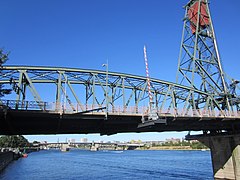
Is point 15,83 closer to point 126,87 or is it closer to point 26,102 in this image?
point 26,102

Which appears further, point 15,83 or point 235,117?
point 235,117

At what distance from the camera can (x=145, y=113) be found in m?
32.5

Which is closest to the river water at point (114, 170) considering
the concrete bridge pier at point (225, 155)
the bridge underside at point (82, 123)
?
the concrete bridge pier at point (225, 155)

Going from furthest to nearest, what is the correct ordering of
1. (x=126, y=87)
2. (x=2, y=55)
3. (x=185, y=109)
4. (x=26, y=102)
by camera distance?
(x=126, y=87)
(x=185, y=109)
(x=26, y=102)
(x=2, y=55)

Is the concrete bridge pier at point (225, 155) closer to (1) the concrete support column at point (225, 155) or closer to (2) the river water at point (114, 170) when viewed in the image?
(1) the concrete support column at point (225, 155)

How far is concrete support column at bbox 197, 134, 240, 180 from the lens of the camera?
4331cm

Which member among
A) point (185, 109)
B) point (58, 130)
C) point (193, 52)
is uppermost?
point (193, 52)

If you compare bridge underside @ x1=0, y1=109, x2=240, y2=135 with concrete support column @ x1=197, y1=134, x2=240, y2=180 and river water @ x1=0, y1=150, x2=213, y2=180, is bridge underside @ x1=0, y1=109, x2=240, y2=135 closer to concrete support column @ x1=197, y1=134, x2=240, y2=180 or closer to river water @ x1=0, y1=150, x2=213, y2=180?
concrete support column @ x1=197, y1=134, x2=240, y2=180

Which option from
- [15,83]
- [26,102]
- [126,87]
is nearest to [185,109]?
[126,87]

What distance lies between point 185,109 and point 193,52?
23.3 metres

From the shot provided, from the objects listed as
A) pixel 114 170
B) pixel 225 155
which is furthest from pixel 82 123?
pixel 114 170

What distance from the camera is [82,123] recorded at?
34.4 m

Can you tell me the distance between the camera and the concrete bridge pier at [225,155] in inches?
1705

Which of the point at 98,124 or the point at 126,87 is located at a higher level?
the point at 126,87
